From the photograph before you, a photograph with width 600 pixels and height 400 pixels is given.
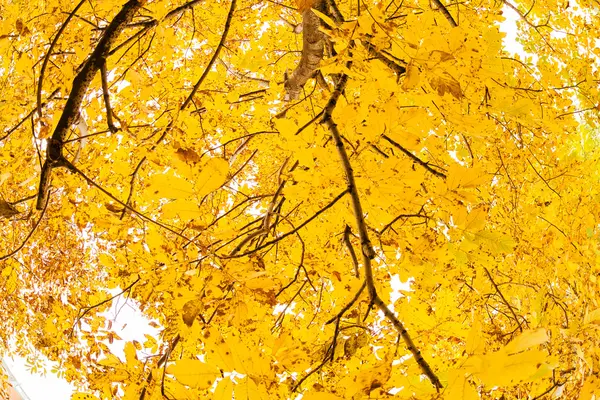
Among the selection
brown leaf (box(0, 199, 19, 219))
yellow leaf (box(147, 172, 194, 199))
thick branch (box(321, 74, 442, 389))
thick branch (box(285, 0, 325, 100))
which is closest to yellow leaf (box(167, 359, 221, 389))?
yellow leaf (box(147, 172, 194, 199))

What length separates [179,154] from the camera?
0.69 m

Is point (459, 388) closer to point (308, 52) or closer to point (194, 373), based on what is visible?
point (194, 373)

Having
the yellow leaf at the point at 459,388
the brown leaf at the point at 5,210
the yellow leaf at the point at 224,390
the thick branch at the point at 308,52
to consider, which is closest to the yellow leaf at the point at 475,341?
the yellow leaf at the point at 459,388

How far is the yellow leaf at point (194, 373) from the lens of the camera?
1.91 feet

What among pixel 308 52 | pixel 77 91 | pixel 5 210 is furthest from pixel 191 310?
pixel 308 52

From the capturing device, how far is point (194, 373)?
0.59 m

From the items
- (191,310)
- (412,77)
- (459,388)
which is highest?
(412,77)

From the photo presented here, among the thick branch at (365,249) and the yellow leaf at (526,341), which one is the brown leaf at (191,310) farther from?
the yellow leaf at (526,341)

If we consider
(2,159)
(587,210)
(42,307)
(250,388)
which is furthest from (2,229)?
(587,210)

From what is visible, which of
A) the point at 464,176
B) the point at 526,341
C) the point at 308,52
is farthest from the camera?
the point at 308,52

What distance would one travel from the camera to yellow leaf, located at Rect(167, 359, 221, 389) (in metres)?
0.58

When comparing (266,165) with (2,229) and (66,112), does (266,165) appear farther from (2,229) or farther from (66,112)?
(66,112)

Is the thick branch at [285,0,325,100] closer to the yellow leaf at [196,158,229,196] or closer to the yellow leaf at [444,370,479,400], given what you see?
the yellow leaf at [196,158,229,196]

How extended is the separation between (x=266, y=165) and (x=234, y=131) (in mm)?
1252
